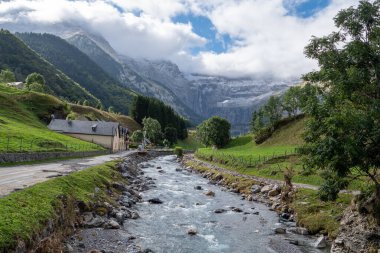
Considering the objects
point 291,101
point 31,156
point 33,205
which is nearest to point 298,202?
point 33,205

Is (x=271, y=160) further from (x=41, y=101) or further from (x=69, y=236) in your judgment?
(x=41, y=101)

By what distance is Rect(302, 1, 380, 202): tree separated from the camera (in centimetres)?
2550

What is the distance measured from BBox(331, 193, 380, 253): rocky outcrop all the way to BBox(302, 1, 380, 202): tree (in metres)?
1.74

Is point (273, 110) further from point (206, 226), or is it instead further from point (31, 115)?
point (206, 226)

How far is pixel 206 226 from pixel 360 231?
15.1m

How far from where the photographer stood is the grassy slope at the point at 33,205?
19572mm

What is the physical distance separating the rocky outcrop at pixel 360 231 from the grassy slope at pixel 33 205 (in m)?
23.0

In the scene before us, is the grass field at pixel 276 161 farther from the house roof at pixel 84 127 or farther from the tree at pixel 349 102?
the house roof at pixel 84 127

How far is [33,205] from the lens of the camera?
25.4 m

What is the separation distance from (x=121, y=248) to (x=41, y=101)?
13830cm

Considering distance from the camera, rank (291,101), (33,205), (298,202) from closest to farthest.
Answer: (33,205) < (298,202) < (291,101)

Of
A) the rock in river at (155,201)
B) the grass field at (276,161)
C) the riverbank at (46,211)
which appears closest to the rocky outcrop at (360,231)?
the grass field at (276,161)

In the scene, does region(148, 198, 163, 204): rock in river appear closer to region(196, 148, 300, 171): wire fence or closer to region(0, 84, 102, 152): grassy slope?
region(0, 84, 102, 152): grassy slope

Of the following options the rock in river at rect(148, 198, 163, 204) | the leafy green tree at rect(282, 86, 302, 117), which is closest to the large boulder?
the rock in river at rect(148, 198, 163, 204)
